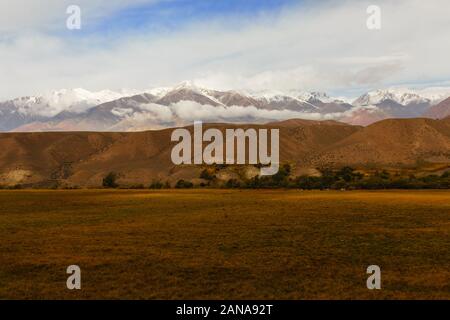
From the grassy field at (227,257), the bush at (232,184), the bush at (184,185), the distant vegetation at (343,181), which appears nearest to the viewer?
the grassy field at (227,257)

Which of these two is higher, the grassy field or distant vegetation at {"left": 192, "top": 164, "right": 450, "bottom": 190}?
distant vegetation at {"left": 192, "top": 164, "right": 450, "bottom": 190}

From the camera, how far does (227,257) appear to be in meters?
22.6

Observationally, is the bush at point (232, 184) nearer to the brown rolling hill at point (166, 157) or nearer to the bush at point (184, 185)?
the bush at point (184, 185)

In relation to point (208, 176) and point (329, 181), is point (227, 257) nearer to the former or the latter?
point (329, 181)

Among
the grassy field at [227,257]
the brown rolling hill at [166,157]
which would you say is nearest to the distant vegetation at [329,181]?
the brown rolling hill at [166,157]

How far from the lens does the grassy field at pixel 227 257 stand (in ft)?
55.0

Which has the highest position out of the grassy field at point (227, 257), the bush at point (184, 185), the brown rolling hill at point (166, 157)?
the brown rolling hill at point (166, 157)

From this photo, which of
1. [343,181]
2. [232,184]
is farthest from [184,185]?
[343,181]

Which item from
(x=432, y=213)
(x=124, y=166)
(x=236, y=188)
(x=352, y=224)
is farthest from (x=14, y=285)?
(x=124, y=166)

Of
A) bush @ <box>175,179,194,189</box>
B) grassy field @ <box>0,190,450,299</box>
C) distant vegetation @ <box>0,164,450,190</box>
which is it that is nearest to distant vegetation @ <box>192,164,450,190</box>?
distant vegetation @ <box>0,164,450,190</box>

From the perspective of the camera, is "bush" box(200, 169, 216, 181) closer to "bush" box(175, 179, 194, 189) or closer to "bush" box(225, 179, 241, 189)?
"bush" box(175, 179, 194, 189)

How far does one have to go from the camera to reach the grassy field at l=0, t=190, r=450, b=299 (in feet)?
55.0

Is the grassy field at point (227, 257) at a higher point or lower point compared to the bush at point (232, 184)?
lower

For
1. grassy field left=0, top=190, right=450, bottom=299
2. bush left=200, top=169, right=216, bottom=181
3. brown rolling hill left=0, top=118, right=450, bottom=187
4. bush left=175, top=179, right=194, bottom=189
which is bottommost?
grassy field left=0, top=190, right=450, bottom=299
